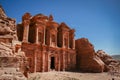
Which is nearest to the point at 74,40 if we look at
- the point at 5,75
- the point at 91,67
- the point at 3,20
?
the point at 91,67

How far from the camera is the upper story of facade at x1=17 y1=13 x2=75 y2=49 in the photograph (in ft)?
89.6

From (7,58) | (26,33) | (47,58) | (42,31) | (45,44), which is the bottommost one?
(47,58)

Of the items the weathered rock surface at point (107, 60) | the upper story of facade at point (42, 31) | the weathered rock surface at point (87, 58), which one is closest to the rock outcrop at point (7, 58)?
the upper story of facade at point (42, 31)

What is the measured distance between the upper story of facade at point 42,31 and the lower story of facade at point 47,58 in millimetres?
1077

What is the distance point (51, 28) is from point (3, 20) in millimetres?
23465

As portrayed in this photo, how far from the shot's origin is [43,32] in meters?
28.9

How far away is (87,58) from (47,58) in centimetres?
1000

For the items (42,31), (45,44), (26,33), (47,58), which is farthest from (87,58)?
(26,33)

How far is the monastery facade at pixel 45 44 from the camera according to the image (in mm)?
26288

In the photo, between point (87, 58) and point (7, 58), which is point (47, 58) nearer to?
point (87, 58)

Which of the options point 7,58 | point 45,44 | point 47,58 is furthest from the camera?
point 45,44

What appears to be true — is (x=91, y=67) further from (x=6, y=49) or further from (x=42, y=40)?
(x=6, y=49)

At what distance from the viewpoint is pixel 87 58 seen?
33156 millimetres

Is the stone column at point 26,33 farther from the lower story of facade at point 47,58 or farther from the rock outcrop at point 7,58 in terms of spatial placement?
the rock outcrop at point 7,58
